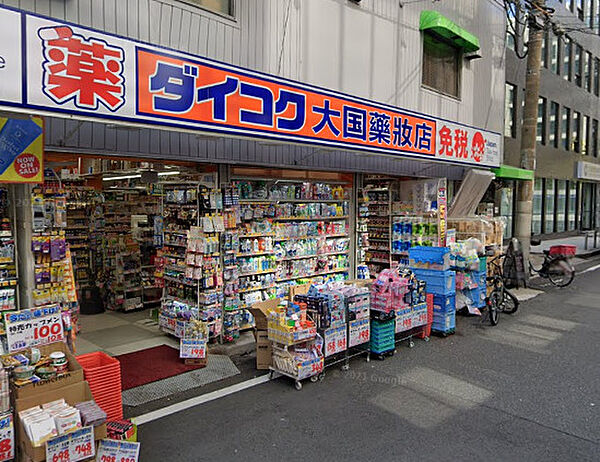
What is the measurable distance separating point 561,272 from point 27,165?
13.2 m

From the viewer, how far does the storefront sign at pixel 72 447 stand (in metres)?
3.54

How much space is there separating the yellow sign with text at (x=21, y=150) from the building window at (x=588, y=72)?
30.3m

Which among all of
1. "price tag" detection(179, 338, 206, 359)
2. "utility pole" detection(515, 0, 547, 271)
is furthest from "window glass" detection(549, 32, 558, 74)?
"price tag" detection(179, 338, 206, 359)

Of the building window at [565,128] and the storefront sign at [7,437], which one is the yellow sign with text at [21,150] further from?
the building window at [565,128]

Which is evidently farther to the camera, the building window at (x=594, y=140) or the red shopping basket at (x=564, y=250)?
the building window at (x=594, y=140)

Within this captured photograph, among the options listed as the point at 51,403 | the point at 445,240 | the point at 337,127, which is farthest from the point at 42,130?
the point at 445,240

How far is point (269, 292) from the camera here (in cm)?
896

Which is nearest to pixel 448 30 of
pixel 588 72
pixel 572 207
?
pixel 572 207

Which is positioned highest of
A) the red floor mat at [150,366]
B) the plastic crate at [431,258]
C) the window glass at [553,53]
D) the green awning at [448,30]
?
the window glass at [553,53]

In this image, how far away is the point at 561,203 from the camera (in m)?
26.2

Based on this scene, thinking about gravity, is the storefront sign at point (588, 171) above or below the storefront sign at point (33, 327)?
above

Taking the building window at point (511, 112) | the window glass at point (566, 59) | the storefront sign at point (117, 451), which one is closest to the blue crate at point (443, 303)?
the storefront sign at point (117, 451)

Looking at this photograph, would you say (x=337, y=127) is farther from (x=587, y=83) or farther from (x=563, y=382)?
(x=587, y=83)

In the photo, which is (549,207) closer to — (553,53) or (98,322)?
(553,53)
